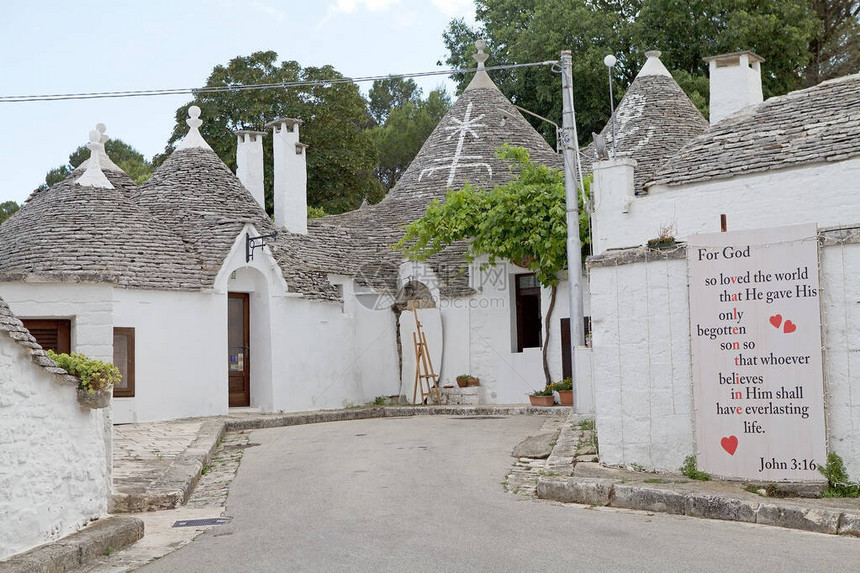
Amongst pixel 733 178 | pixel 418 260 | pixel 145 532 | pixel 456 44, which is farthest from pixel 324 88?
pixel 145 532

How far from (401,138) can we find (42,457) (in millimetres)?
43019

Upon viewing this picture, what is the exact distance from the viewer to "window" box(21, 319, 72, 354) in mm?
17578

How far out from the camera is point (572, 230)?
17797mm

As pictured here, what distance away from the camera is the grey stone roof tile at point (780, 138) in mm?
12664

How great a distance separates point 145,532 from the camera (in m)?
9.19

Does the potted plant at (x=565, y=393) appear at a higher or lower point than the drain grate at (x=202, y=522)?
higher

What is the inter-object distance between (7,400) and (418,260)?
16.7 meters

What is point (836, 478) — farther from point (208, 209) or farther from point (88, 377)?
point (208, 209)

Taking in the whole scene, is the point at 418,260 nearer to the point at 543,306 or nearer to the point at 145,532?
the point at 543,306

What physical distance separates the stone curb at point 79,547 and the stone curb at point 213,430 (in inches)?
41.9

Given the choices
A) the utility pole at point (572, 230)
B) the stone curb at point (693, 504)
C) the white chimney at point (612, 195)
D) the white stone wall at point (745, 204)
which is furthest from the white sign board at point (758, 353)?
the utility pole at point (572, 230)

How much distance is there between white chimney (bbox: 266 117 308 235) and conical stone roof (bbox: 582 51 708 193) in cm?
687

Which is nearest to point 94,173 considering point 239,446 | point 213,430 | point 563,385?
point 213,430

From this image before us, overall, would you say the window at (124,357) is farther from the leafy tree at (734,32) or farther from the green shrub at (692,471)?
the leafy tree at (734,32)
